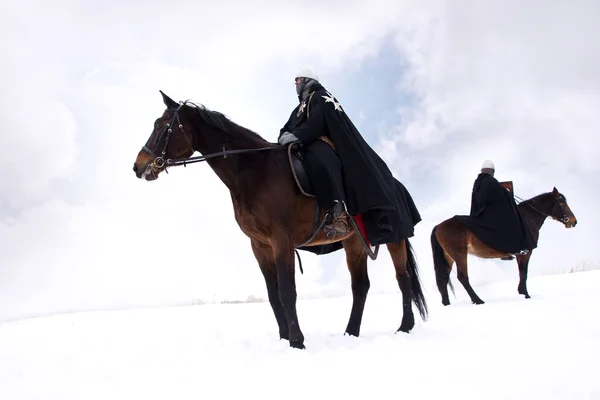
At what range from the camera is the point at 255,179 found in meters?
Answer: 5.46

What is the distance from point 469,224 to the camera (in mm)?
11016

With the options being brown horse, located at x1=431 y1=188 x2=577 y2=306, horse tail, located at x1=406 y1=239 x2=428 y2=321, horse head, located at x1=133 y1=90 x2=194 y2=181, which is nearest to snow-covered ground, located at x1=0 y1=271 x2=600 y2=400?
horse tail, located at x1=406 y1=239 x2=428 y2=321

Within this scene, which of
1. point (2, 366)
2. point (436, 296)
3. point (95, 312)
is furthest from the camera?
point (436, 296)

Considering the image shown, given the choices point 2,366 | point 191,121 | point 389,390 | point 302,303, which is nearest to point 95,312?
point 302,303

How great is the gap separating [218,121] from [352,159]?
1512mm

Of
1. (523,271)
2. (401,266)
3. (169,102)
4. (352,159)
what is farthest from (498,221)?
(169,102)

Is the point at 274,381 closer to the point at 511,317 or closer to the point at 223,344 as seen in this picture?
the point at 223,344

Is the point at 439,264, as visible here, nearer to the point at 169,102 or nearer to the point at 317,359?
the point at 317,359

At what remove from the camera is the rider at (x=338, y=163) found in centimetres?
563

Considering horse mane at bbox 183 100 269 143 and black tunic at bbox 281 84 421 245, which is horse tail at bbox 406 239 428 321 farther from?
horse mane at bbox 183 100 269 143

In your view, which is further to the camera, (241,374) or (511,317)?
(511,317)

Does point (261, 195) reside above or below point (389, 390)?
above

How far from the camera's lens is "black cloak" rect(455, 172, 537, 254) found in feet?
35.9

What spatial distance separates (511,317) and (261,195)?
3993 mm
